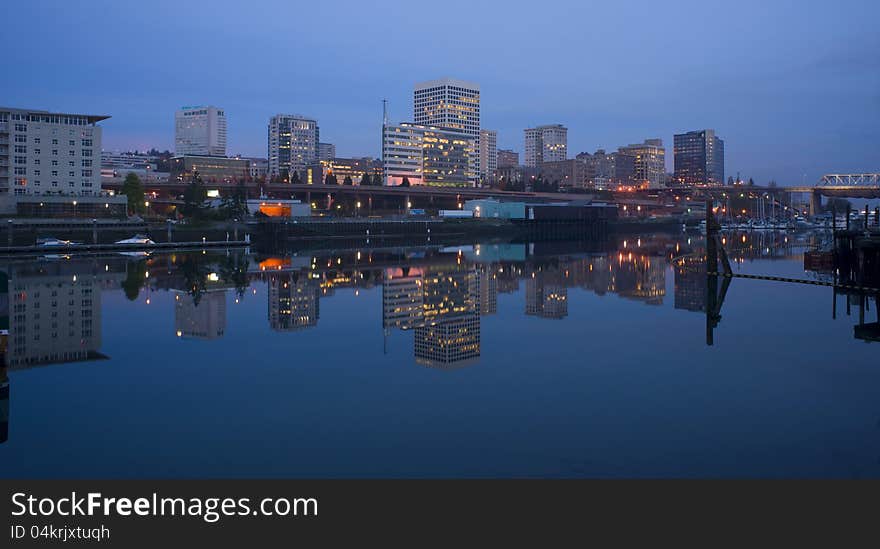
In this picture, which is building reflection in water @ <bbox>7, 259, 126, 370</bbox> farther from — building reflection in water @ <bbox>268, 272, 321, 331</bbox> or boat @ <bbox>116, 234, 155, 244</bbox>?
boat @ <bbox>116, 234, 155, 244</bbox>

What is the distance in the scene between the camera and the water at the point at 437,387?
8.80 m

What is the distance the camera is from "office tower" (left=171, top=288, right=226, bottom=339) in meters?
19.5

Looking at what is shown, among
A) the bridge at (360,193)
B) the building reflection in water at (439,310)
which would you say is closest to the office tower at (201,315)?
the building reflection in water at (439,310)

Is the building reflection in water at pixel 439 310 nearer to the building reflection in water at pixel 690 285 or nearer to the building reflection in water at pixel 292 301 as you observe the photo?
the building reflection in water at pixel 292 301

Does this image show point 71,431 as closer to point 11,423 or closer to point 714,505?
point 11,423

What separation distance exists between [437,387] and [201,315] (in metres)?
12.6

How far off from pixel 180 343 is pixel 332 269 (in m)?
24.4

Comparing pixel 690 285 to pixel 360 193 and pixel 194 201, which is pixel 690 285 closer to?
pixel 194 201

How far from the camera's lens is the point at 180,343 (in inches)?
701

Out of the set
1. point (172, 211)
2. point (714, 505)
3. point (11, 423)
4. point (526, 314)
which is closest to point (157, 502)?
point (11, 423)

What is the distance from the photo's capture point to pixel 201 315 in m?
22.7

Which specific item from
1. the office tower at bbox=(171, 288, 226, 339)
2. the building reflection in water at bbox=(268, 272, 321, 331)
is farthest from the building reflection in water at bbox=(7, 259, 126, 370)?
the building reflection in water at bbox=(268, 272, 321, 331)

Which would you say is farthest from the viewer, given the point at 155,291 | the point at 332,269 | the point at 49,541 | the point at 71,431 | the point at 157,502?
the point at 332,269

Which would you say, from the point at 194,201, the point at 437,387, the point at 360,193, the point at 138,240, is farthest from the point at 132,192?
the point at 437,387
